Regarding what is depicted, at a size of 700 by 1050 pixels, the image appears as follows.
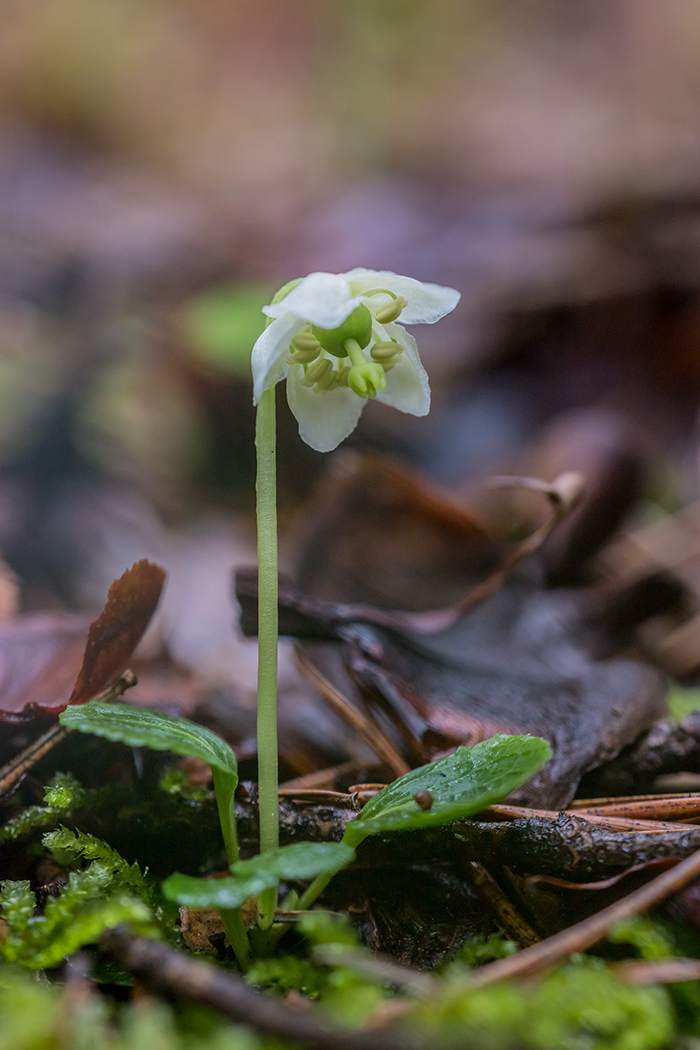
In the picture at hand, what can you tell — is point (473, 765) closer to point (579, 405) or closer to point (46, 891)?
point (46, 891)

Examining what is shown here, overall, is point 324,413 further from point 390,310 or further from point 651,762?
point 651,762

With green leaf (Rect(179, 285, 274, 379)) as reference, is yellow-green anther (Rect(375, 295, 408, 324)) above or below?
below

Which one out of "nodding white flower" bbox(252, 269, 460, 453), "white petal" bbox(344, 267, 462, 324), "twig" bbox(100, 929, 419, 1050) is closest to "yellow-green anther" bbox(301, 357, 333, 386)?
"nodding white flower" bbox(252, 269, 460, 453)

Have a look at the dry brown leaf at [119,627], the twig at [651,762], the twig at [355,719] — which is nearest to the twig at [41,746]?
the dry brown leaf at [119,627]

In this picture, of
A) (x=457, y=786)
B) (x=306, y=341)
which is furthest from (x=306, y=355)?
(x=457, y=786)

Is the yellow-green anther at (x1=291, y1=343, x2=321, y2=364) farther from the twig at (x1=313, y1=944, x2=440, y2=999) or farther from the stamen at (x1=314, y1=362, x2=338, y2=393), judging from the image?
the twig at (x1=313, y1=944, x2=440, y2=999)

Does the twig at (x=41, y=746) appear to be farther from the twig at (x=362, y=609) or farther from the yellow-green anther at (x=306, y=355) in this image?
the yellow-green anther at (x=306, y=355)
